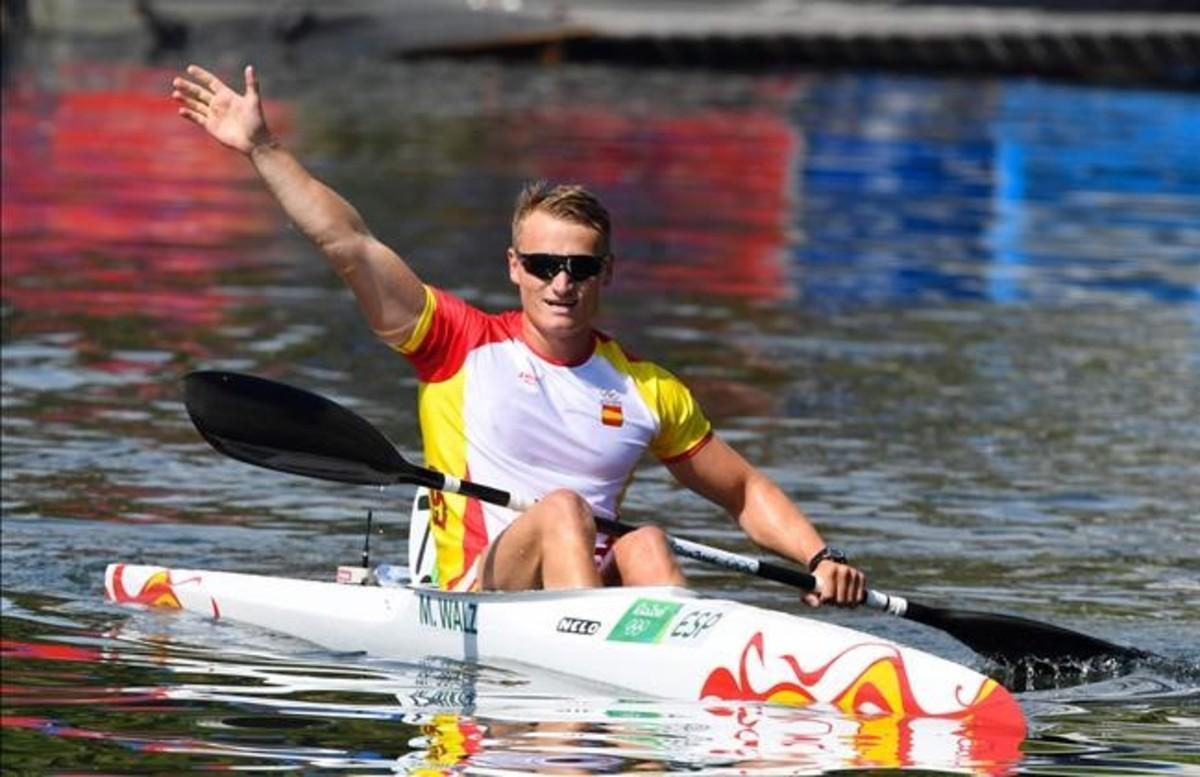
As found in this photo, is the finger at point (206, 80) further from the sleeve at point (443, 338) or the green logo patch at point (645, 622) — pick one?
the green logo patch at point (645, 622)

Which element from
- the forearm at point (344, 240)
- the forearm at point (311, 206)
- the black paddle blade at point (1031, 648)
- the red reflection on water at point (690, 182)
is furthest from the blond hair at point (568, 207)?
the red reflection on water at point (690, 182)

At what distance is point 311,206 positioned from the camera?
1081cm

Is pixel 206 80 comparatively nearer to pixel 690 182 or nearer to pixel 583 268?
pixel 583 268

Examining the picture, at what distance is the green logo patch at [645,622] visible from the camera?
1045 cm

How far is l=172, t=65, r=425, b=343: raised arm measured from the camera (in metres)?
10.8

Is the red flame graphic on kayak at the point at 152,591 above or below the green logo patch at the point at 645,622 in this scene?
above

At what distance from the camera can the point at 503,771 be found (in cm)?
910

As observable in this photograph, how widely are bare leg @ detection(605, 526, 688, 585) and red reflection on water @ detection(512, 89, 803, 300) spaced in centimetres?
1438

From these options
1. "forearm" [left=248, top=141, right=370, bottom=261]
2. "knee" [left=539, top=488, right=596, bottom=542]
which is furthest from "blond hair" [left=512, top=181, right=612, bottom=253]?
"knee" [left=539, top=488, right=596, bottom=542]

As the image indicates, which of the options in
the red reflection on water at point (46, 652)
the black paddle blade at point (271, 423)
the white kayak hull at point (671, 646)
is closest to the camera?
the white kayak hull at point (671, 646)

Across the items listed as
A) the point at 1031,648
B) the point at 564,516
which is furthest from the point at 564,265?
the point at 1031,648

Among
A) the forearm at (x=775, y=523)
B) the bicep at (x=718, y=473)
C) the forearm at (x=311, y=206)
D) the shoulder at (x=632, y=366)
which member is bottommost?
the forearm at (x=775, y=523)

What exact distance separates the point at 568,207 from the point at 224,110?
1.30 meters

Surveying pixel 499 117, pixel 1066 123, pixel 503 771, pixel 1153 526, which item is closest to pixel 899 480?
pixel 1153 526
